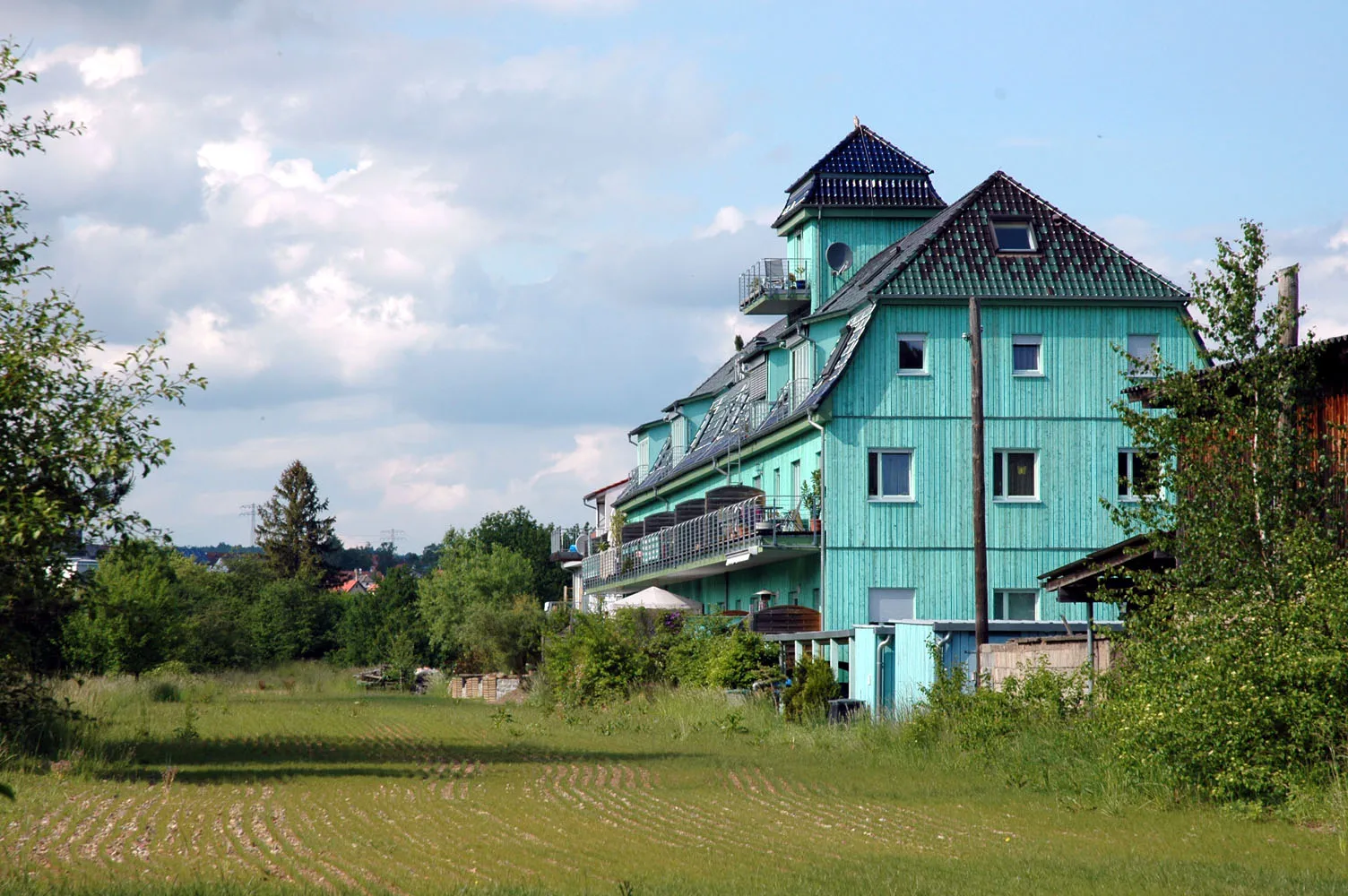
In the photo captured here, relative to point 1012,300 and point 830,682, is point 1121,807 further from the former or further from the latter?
point 1012,300

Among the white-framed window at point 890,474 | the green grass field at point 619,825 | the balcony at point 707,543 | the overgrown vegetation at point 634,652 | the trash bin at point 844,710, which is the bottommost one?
the green grass field at point 619,825

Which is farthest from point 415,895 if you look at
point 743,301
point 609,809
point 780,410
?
point 743,301

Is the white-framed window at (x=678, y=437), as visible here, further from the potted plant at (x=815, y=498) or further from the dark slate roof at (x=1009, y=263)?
the dark slate roof at (x=1009, y=263)

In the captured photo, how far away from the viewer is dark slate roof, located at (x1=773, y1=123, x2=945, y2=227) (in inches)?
1829

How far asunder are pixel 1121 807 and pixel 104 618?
39828 millimetres

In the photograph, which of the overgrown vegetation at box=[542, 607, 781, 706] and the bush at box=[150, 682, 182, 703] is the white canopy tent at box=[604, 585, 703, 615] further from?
the bush at box=[150, 682, 182, 703]

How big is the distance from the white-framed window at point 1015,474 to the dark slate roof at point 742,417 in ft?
15.4

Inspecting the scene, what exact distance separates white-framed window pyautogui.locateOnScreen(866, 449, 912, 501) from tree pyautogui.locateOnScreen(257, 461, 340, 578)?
285 ft

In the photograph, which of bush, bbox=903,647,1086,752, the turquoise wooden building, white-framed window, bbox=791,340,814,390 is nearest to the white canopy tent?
the turquoise wooden building

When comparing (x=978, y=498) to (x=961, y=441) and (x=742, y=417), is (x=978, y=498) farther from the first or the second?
(x=742, y=417)

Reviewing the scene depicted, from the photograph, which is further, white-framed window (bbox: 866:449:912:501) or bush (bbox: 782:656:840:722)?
white-framed window (bbox: 866:449:912:501)

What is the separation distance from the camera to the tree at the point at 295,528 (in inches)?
4838

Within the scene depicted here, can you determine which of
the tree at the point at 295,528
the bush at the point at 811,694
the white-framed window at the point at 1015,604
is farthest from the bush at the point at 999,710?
the tree at the point at 295,528

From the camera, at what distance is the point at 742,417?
50219 millimetres
